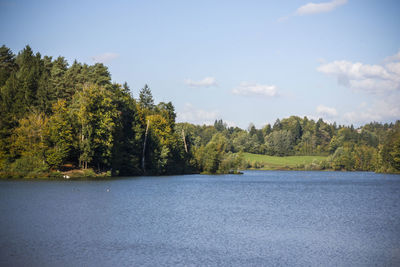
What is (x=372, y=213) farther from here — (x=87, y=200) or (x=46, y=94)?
(x=46, y=94)

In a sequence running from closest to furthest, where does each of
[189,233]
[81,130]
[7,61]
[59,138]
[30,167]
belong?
1. [189,233]
2. [59,138]
3. [30,167]
4. [81,130]
5. [7,61]

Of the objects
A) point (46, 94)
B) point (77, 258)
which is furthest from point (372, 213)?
point (46, 94)

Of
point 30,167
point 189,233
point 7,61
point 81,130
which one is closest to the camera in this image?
point 189,233

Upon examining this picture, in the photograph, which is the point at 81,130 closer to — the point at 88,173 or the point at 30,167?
the point at 88,173

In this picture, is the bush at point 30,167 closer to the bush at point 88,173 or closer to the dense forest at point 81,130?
the dense forest at point 81,130

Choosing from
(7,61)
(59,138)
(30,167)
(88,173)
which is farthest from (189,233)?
(7,61)

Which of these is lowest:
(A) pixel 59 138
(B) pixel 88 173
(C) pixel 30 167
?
(B) pixel 88 173

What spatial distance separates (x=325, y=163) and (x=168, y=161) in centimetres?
10121

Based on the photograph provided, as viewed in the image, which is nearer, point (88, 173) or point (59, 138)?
point (59, 138)

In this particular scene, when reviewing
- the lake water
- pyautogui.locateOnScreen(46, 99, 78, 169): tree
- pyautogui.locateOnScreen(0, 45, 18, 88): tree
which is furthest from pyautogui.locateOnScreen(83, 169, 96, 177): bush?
pyautogui.locateOnScreen(0, 45, 18, 88): tree

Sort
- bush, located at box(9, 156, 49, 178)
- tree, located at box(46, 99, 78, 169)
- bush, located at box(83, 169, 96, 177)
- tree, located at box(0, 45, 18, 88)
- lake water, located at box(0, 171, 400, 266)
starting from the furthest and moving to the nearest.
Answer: tree, located at box(0, 45, 18, 88) → bush, located at box(83, 169, 96, 177) → tree, located at box(46, 99, 78, 169) → bush, located at box(9, 156, 49, 178) → lake water, located at box(0, 171, 400, 266)

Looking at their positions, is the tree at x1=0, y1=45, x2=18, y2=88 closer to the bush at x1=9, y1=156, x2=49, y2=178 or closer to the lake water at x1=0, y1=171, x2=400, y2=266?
the bush at x1=9, y1=156, x2=49, y2=178

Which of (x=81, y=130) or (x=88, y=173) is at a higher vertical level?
(x=81, y=130)

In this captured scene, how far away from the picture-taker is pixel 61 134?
7150 cm
